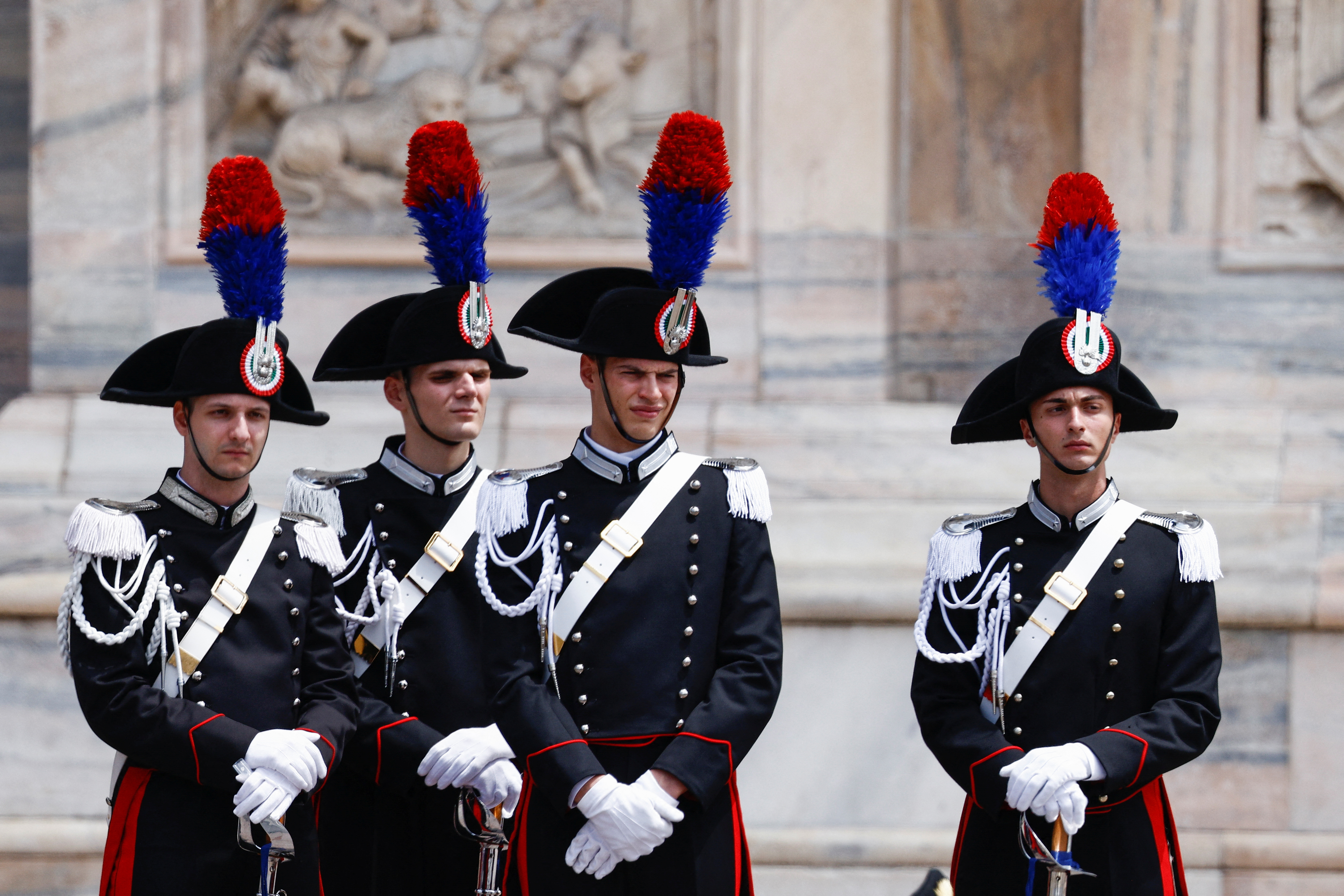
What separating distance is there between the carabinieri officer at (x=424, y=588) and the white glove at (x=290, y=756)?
37 centimetres

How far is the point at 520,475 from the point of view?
397cm

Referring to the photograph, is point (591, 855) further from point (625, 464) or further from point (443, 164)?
point (443, 164)

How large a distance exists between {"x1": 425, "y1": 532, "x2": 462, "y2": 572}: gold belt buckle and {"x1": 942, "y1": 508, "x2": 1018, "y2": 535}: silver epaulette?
1.30 m

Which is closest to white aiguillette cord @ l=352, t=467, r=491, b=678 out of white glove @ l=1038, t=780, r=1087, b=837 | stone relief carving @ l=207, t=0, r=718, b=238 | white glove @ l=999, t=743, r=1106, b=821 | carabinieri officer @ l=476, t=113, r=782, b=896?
carabinieri officer @ l=476, t=113, r=782, b=896

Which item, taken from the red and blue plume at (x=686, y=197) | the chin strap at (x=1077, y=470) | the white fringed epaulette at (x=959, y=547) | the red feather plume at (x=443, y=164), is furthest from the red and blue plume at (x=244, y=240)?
the chin strap at (x=1077, y=470)

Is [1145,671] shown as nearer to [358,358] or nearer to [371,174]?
[358,358]

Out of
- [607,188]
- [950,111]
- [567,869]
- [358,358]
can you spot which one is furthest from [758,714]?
[950,111]

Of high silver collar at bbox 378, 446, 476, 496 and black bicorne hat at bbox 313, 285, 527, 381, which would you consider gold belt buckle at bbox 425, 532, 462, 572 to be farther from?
black bicorne hat at bbox 313, 285, 527, 381

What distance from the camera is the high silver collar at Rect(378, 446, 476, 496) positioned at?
4445 millimetres

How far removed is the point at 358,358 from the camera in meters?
4.73

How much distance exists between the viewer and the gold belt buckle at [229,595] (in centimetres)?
379

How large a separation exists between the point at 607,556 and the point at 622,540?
5cm

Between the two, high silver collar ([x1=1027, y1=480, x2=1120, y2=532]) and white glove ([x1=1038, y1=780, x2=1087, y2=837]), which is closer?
white glove ([x1=1038, y1=780, x2=1087, y2=837])

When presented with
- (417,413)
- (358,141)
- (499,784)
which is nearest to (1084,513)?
(499,784)
